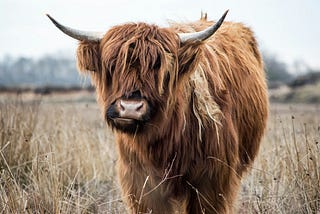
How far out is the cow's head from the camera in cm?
307

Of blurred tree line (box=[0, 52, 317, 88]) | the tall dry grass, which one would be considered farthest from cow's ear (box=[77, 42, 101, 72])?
blurred tree line (box=[0, 52, 317, 88])

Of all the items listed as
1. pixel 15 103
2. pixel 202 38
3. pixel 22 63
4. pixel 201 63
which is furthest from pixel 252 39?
pixel 22 63

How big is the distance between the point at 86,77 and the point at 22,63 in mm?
69849

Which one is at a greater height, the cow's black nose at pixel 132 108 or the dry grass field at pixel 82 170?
the cow's black nose at pixel 132 108

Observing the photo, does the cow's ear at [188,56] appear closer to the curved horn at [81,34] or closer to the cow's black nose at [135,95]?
the cow's black nose at [135,95]

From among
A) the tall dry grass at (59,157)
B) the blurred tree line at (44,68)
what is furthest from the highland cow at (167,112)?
the blurred tree line at (44,68)

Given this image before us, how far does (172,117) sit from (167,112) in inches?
4.2

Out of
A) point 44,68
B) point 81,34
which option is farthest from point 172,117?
point 44,68

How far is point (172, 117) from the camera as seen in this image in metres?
3.43

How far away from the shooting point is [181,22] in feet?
14.4

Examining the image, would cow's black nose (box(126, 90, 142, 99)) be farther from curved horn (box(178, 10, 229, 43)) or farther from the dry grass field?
the dry grass field

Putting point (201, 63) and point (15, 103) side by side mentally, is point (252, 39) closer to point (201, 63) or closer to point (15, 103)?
point (201, 63)

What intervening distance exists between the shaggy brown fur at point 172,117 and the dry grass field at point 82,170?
34cm

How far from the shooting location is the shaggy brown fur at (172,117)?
3188 millimetres
